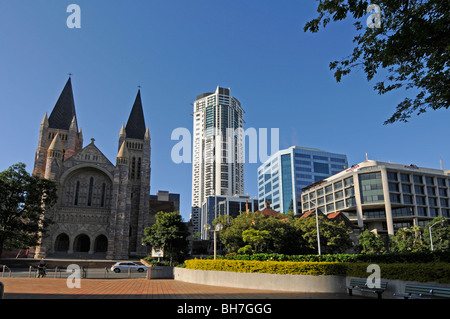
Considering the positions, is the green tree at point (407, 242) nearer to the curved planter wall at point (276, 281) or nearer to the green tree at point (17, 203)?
the curved planter wall at point (276, 281)

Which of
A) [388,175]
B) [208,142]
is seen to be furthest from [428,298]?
[208,142]

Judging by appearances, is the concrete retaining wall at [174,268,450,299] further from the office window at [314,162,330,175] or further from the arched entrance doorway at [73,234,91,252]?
the office window at [314,162,330,175]

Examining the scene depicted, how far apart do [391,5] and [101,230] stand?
2314 inches

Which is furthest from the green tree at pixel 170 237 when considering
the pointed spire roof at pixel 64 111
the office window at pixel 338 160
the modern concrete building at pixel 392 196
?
the office window at pixel 338 160

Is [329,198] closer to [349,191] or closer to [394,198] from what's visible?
[349,191]

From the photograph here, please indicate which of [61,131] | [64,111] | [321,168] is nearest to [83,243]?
[61,131]

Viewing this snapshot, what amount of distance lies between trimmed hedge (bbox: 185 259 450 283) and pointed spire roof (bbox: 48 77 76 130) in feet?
188

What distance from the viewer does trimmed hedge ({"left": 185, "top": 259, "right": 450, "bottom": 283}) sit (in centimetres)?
1120

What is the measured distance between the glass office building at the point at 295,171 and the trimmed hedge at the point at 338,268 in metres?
91.4

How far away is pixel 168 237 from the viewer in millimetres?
30469

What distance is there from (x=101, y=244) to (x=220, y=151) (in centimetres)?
13482

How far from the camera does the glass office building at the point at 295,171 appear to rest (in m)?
111

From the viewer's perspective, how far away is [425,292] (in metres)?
10.1
